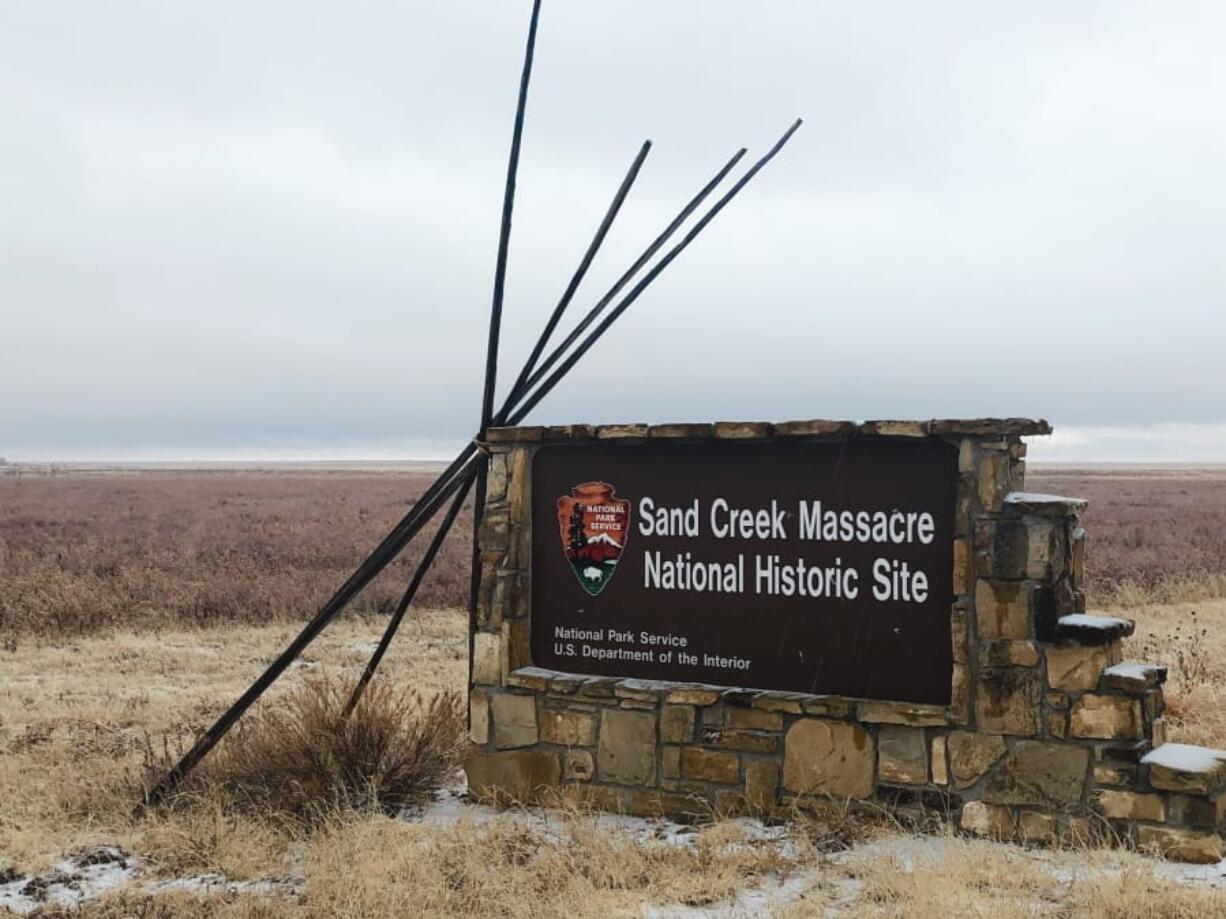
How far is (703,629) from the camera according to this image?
6203mm

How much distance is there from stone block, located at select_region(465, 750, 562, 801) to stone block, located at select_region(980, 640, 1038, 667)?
2475 mm

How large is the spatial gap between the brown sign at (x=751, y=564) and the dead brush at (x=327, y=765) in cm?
100

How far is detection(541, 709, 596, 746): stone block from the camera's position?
6410 millimetres

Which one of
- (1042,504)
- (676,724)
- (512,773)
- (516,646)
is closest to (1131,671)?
(1042,504)

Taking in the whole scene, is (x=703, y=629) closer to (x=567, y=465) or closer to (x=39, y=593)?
(x=567, y=465)

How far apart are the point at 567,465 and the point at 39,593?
33.0 feet

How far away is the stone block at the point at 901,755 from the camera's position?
559 cm

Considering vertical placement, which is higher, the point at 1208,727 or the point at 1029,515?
the point at 1029,515

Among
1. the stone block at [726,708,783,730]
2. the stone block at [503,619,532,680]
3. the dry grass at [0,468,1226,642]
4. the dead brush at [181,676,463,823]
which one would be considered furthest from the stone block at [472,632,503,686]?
the dry grass at [0,468,1226,642]

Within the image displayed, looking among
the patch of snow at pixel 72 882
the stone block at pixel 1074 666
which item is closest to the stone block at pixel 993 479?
the stone block at pixel 1074 666

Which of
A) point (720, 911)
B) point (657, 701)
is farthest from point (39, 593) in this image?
point (720, 911)

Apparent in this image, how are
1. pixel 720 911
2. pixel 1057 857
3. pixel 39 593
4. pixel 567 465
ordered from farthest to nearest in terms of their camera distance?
pixel 39 593 → pixel 567 465 → pixel 1057 857 → pixel 720 911

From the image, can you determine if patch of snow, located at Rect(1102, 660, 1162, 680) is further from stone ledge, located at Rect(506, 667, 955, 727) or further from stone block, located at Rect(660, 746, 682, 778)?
stone block, located at Rect(660, 746, 682, 778)

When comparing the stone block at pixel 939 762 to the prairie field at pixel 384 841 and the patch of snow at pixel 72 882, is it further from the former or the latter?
the patch of snow at pixel 72 882
